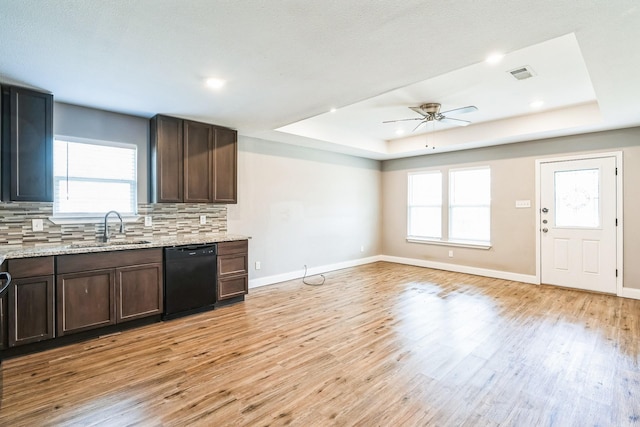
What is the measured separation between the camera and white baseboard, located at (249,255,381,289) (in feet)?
17.0

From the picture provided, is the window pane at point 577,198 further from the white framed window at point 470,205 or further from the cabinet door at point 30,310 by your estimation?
the cabinet door at point 30,310

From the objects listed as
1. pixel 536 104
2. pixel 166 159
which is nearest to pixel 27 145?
pixel 166 159

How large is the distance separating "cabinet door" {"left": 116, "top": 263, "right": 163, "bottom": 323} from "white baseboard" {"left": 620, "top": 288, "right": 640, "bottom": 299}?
20.3 feet

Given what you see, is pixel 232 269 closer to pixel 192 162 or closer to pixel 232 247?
pixel 232 247

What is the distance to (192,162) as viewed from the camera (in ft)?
13.5

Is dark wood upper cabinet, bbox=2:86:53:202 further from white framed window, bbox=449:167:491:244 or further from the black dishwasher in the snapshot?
white framed window, bbox=449:167:491:244

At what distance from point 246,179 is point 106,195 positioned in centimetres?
190

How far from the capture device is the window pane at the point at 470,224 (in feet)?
19.5

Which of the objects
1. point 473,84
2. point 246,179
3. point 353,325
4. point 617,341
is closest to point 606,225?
point 617,341

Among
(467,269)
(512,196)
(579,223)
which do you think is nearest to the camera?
(579,223)

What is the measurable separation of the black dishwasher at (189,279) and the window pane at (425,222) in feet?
15.1

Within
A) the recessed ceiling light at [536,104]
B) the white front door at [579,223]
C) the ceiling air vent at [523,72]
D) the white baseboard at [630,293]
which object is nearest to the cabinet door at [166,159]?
the ceiling air vent at [523,72]

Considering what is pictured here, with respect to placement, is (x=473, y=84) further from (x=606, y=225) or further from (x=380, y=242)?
(x=380, y=242)

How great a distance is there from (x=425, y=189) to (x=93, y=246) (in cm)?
594
